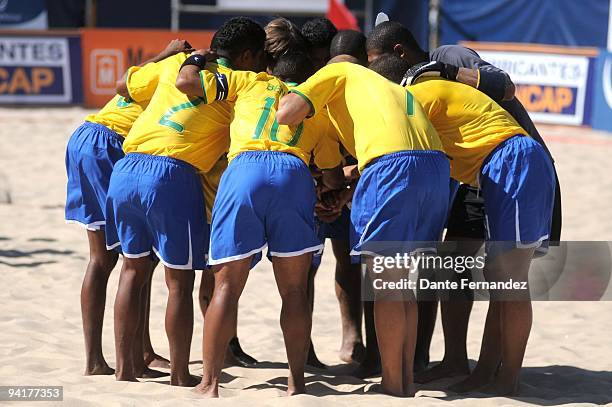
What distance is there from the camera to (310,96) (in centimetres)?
448

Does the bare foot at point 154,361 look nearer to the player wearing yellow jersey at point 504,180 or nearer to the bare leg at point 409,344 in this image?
the bare leg at point 409,344

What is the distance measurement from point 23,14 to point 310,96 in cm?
1642

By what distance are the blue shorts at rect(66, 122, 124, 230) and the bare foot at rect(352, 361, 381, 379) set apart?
1539 millimetres

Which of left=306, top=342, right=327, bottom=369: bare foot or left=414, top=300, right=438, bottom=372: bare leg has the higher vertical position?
left=414, top=300, right=438, bottom=372: bare leg

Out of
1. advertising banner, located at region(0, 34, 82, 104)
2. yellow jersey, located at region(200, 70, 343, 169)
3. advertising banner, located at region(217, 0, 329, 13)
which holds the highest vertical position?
yellow jersey, located at region(200, 70, 343, 169)

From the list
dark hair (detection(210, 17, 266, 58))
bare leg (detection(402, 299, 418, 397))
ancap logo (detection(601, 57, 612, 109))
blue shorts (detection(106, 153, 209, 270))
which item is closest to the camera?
bare leg (detection(402, 299, 418, 397))

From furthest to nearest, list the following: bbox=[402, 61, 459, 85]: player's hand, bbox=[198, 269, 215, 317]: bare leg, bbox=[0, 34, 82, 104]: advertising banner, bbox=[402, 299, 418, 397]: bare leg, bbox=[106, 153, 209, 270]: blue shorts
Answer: bbox=[0, 34, 82, 104]: advertising banner
bbox=[198, 269, 215, 317]: bare leg
bbox=[402, 61, 459, 85]: player's hand
bbox=[106, 153, 209, 270]: blue shorts
bbox=[402, 299, 418, 397]: bare leg

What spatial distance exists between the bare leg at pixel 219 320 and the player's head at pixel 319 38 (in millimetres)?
1505

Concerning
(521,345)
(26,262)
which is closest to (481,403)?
(521,345)

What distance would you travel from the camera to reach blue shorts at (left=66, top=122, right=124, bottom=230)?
5.07 meters

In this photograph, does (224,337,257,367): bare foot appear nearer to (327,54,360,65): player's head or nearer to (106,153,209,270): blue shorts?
(106,153,209,270): blue shorts

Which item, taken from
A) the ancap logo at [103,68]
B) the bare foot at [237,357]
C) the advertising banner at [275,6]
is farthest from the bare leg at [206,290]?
the advertising banner at [275,6]

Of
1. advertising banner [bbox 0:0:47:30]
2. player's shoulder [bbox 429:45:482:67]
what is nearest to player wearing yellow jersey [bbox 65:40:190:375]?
player's shoulder [bbox 429:45:482:67]

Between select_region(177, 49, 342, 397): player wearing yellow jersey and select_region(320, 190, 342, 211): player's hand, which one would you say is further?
select_region(320, 190, 342, 211): player's hand
